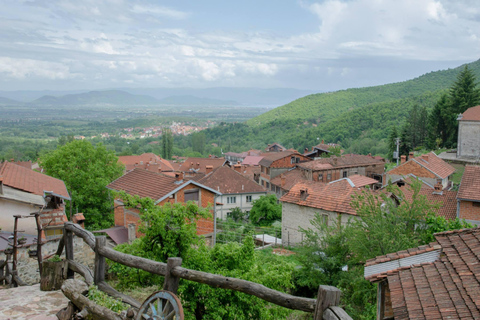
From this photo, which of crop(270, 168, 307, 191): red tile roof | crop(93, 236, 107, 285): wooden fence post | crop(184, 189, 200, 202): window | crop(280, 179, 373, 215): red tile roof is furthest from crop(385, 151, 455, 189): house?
crop(93, 236, 107, 285): wooden fence post

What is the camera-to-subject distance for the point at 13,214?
15484mm

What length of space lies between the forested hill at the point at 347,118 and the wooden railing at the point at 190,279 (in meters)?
80.2

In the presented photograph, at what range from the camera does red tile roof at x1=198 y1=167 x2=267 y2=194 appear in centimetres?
4034

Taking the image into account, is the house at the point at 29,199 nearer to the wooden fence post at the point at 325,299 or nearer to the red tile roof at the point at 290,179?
the wooden fence post at the point at 325,299

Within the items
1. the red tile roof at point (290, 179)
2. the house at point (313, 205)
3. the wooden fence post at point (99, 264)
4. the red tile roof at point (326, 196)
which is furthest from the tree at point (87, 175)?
the wooden fence post at point (99, 264)

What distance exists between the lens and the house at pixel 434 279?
5.61m

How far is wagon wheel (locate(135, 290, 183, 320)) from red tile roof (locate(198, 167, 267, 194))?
35009 mm

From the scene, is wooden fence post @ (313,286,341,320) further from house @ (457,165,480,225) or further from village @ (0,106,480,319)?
house @ (457,165,480,225)

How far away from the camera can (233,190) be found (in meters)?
40.6

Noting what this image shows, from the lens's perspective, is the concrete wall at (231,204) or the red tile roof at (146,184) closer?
the red tile roof at (146,184)

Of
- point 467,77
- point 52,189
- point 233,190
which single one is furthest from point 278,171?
point 52,189

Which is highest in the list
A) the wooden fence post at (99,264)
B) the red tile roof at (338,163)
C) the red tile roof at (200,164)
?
the wooden fence post at (99,264)

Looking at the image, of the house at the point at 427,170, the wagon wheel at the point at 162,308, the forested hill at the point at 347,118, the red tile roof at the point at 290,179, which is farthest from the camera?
the forested hill at the point at 347,118

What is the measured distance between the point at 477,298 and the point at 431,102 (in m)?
97.0
